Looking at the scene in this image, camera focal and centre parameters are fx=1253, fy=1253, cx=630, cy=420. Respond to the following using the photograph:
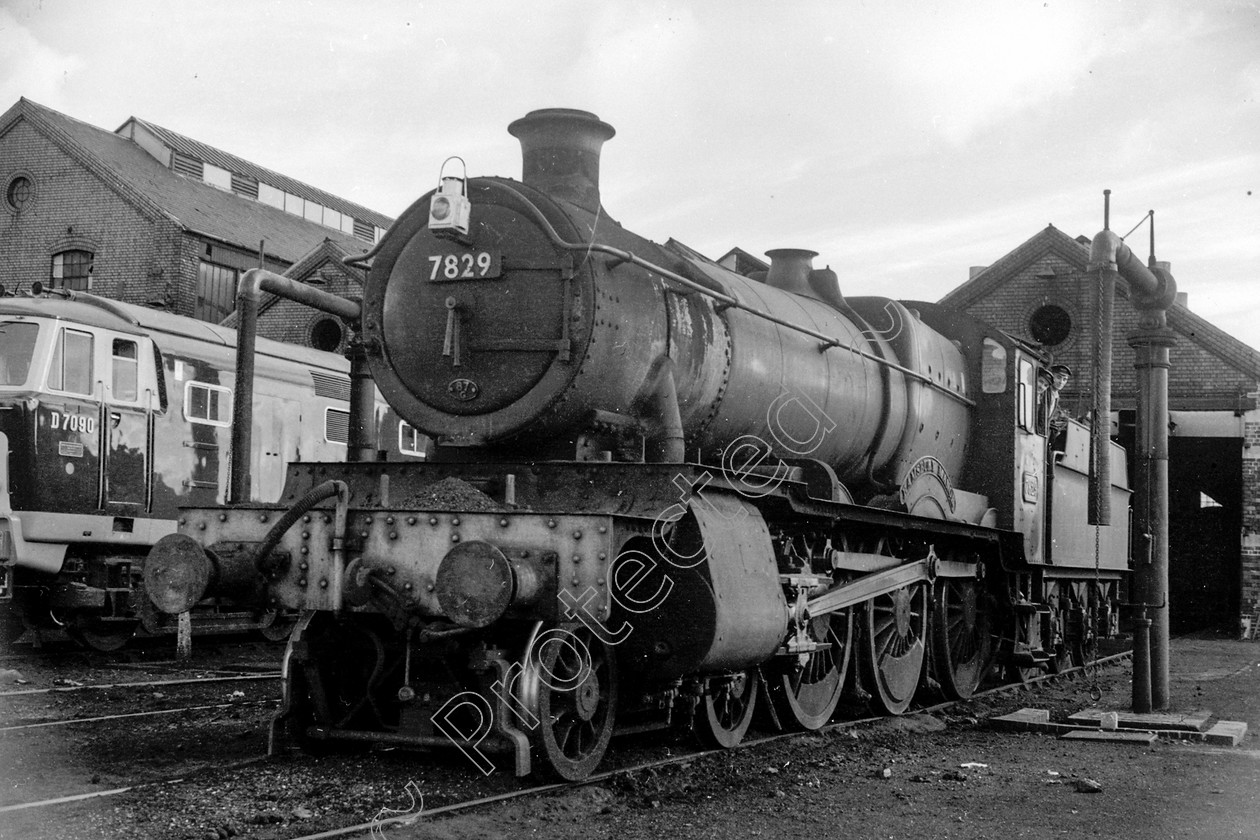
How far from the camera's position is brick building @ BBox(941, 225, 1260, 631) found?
68.2 ft

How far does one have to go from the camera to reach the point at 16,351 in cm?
1128

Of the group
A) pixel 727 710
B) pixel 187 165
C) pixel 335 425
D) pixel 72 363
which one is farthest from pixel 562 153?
pixel 187 165

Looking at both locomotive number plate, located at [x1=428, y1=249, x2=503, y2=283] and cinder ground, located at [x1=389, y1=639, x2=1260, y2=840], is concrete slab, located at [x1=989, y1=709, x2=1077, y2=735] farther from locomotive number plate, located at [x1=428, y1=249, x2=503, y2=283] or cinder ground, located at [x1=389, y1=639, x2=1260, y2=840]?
locomotive number plate, located at [x1=428, y1=249, x2=503, y2=283]

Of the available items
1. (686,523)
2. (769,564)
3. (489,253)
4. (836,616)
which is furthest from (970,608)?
(489,253)

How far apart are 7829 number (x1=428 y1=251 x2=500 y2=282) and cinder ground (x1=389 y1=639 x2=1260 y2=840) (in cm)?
264

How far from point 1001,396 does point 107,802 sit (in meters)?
7.95

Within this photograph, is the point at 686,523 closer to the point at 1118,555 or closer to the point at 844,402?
the point at 844,402

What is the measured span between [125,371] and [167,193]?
19895mm

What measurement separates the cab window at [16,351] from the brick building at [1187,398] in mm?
14550

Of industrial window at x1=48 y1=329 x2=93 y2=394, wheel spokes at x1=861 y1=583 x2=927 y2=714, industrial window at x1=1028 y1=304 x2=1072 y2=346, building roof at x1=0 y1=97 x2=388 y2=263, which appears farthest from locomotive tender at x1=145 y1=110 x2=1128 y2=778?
building roof at x1=0 y1=97 x2=388 y2=263

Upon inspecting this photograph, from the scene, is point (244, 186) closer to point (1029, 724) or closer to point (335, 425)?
point (335, 425)

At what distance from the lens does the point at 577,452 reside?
6.36 m

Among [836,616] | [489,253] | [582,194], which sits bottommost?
[836,616]

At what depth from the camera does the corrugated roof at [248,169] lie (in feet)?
109
